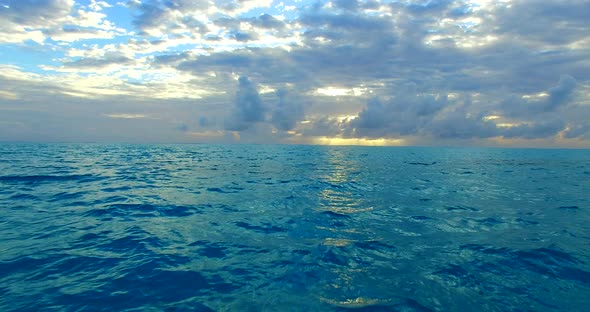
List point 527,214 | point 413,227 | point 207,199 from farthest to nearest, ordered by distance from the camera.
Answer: point 207,199 → point 527,214 → point 413,227

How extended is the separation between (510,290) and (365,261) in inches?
164

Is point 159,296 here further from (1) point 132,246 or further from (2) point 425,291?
(2) point 425,291

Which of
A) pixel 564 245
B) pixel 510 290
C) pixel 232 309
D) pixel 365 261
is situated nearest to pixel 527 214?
pixel 564 245

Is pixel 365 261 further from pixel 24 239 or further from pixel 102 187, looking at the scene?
pixel 102 187

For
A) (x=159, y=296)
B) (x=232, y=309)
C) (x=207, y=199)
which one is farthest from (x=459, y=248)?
(x=207, y=199)

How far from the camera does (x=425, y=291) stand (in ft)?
28.0

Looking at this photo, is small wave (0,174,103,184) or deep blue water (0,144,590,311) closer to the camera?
deep blue water (0,144,590,311)

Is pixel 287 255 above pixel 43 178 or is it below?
below

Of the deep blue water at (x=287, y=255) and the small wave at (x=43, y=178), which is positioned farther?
the small wave at (x=43, y=178)

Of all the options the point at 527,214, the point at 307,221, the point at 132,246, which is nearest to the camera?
the point at 132,246

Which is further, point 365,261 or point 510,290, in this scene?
point 365,261

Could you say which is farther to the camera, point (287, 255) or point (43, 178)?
point (43, 178)

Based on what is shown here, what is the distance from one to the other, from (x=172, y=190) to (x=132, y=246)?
48.6ft

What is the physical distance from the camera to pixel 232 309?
759cm
